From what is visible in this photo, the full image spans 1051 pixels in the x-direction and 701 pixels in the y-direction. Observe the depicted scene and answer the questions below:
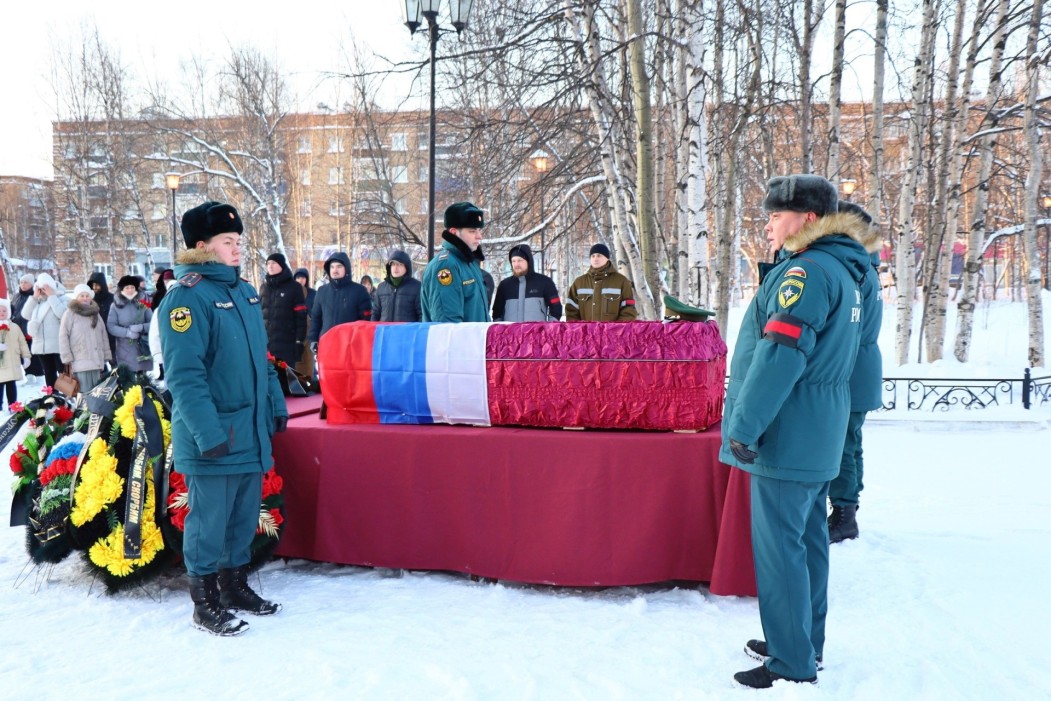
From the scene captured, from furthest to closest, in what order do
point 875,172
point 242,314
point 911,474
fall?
1. point 875,172
2. point 911,474
3. point 242,314

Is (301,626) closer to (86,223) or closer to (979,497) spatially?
(979,497)

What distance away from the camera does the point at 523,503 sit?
3.69 meters

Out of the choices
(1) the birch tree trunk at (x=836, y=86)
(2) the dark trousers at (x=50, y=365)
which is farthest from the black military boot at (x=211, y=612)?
(1) the birch tree trunk at (x=836, y=86)

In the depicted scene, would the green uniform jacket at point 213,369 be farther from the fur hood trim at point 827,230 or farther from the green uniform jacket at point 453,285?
the fur hood trim at point 827,230

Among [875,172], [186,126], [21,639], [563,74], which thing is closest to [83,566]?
[21,639]

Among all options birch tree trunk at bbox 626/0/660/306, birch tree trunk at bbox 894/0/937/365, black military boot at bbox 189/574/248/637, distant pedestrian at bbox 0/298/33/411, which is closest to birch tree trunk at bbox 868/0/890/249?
birch tree trunk at bbox 894/0/937/365

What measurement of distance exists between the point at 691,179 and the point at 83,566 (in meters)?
6.88

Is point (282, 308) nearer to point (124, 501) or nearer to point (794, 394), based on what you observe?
point (124, 501)

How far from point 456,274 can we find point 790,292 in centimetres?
260

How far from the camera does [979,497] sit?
539cm

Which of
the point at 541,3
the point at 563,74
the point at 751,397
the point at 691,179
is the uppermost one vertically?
the point at 541,3

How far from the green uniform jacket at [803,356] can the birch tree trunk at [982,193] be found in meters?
10.5

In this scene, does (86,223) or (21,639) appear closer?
(21,639)

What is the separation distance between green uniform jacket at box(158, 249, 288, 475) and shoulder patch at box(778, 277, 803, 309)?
2.24 metres
